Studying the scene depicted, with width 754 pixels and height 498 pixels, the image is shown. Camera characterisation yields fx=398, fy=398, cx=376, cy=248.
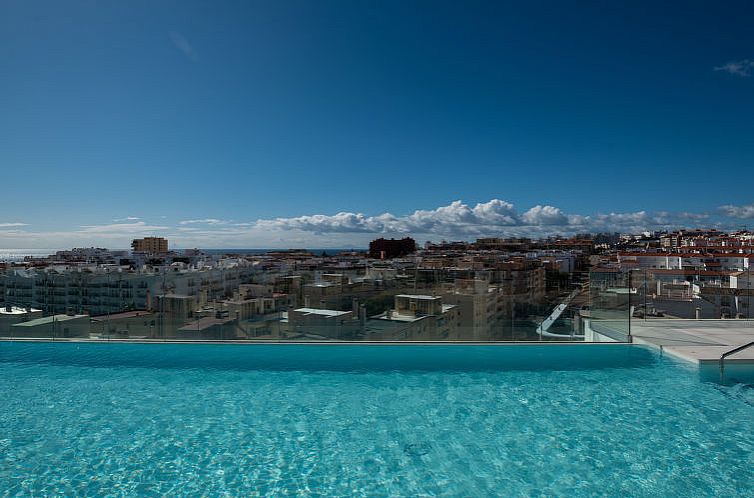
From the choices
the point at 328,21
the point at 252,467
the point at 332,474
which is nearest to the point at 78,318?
the point at 252,467

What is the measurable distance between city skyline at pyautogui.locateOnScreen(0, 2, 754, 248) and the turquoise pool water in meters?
5.10

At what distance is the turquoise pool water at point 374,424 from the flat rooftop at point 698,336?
32 centimetres

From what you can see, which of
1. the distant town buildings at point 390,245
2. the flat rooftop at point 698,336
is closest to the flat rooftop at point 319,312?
the flat rooftop at point 698,336

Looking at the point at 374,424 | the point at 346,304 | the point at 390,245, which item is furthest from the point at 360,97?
the point at 390,245

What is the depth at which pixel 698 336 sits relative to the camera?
6.06 meters

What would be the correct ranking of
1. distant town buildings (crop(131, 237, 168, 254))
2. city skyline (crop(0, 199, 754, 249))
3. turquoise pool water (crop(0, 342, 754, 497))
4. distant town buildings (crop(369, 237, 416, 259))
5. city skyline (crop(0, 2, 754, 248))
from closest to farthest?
turquoise pool water (crop(0, 342, 754, 497)) → city skyline (crop(0, 2, 754, 248)) → city skyline (crop(0, 199, 754, 249)) → distant town buildings (crop(369, 237, 416, 259)) → distant town buildings (crop(131, 237, 168, 254))

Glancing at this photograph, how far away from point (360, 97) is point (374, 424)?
317 inches

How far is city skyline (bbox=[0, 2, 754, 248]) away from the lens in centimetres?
709

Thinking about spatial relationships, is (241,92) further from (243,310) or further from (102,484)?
(102,484)

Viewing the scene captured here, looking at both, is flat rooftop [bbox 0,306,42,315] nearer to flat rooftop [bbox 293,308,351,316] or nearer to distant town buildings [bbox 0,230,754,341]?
distant town buildings [bbox 0,230,754,341]

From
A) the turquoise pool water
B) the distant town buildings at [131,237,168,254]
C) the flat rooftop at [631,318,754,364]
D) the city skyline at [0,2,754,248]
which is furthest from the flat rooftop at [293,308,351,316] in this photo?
the distant town buildings at [131,237,168,254]

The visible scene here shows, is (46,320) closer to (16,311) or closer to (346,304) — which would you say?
(16,311)

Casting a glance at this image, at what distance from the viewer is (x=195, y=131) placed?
9.66 meters

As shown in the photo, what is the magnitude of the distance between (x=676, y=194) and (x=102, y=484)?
17.6m
